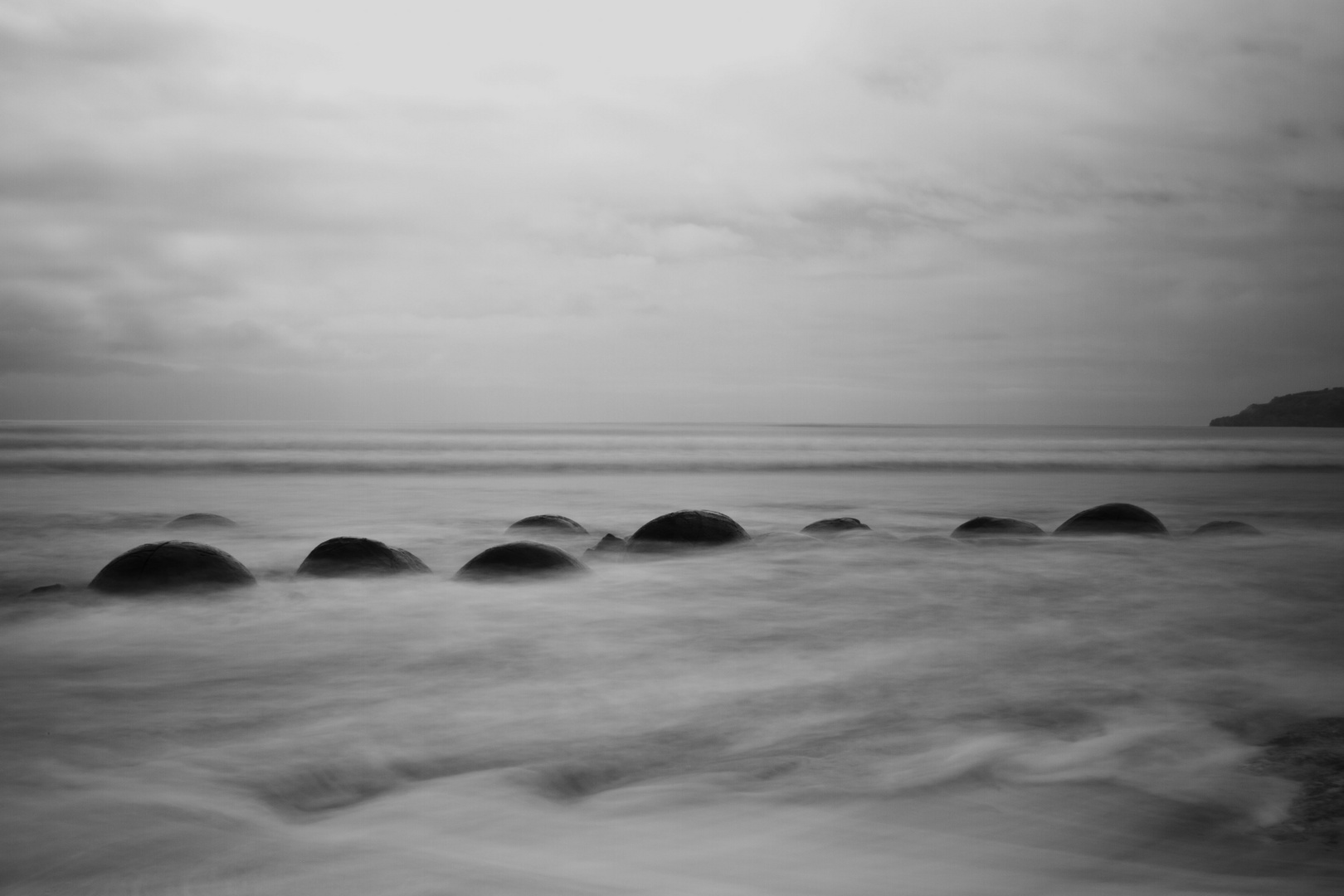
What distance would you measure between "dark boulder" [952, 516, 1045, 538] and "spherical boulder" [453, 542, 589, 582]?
5310mm

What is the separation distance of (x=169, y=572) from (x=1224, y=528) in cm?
1173

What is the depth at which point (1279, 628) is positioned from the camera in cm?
693

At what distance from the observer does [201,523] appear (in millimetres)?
13461

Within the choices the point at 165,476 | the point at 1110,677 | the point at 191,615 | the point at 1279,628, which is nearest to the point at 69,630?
the point at 191,615

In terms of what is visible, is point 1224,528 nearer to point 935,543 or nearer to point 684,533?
point 935,543

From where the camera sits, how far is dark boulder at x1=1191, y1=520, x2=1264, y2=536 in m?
12.0

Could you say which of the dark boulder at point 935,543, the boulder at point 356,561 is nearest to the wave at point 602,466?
the dark boulder at point 935,543

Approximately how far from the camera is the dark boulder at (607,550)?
9602 mm

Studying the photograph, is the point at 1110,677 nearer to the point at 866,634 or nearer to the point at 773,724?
the point at 866,634

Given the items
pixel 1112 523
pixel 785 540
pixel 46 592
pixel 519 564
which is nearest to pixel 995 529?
pixel 1112 523

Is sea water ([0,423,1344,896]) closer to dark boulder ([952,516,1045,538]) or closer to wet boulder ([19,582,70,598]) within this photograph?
Answer: wet boulder ([19,582,70,598])

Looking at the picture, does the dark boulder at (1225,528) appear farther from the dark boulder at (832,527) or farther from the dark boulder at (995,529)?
the dark boulder at (832,527)

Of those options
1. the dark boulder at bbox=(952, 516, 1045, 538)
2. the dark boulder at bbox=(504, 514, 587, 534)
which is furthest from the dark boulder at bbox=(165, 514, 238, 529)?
the dark boulder at bbox=(952, 516, 1045, 538)

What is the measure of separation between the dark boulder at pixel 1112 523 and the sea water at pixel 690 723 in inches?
26.4
